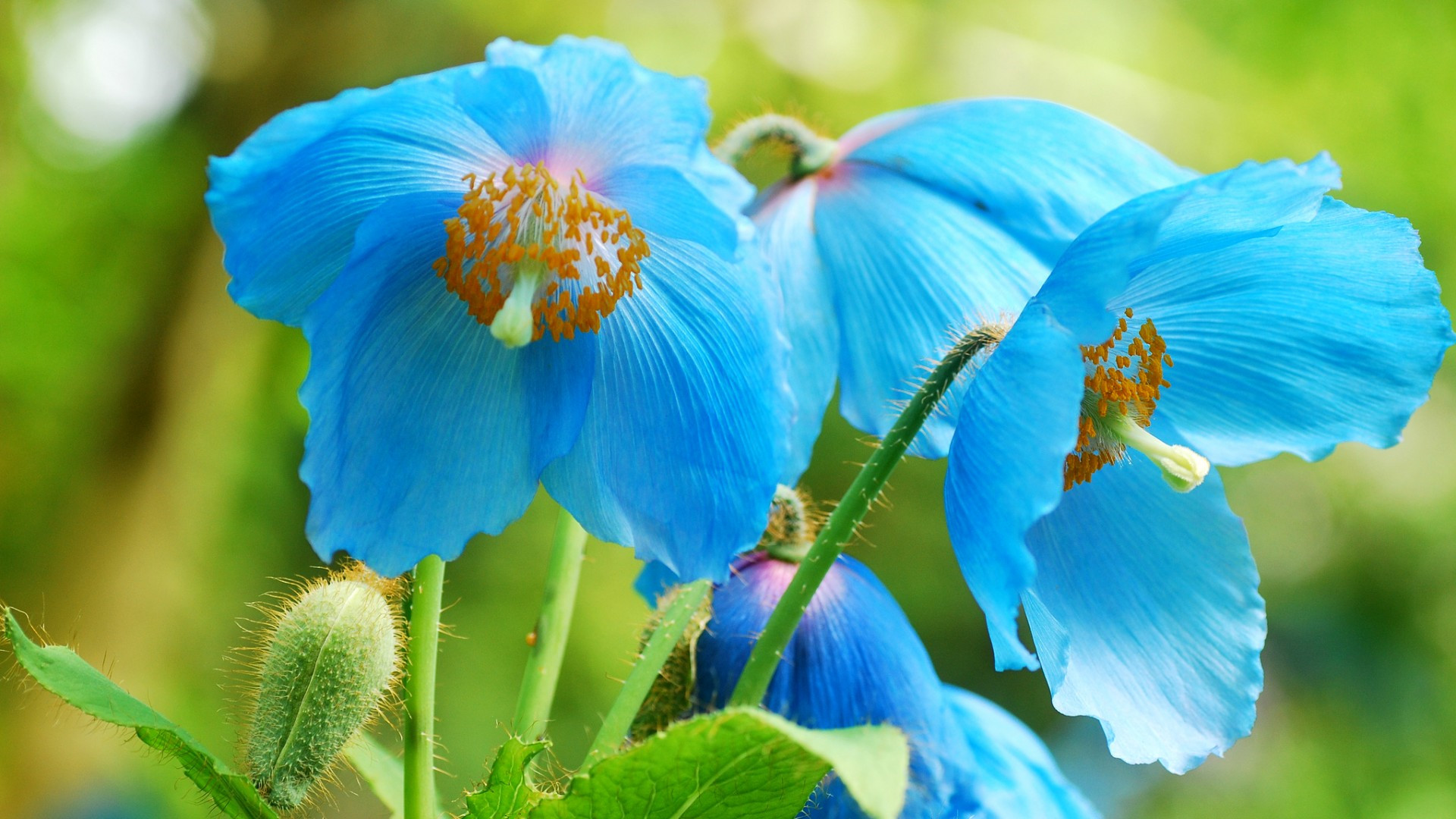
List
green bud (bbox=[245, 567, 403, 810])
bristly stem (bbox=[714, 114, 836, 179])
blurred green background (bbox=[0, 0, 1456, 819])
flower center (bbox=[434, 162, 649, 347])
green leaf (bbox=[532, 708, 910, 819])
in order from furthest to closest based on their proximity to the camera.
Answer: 1. blurred green background (bbox=[0, 0, 1456, 819])
2. bristly stem (bbox=[714, 114, 836, 179])
3. flower center (bbox=[434, 162, 649, 347])
4. green bud (bbox=[245, 567, 403, 810])
5. green leaf (bbox=[532, 708, 910, 819])

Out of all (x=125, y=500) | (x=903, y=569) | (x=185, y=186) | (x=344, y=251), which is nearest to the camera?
(x=344, y=251)

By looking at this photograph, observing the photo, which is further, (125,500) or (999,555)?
(125,500)

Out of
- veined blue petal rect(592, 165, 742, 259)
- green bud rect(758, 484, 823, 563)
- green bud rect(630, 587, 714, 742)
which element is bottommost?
green bud rect(630, 587, 714, 742)

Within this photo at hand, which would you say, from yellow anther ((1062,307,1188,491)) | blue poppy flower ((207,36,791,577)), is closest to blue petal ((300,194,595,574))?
blue poppy flower ((207,36,791,577))

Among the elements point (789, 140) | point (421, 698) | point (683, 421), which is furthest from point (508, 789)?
point (789, 140)

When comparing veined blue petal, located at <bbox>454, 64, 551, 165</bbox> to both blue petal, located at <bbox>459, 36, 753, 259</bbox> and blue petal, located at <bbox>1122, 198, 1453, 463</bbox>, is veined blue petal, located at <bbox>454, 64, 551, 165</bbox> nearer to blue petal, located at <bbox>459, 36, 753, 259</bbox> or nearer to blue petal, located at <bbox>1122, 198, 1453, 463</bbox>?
blue petal, located at <bbox>459, 36, 753, 259</bbox>

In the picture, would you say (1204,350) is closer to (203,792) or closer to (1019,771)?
(1019,771)

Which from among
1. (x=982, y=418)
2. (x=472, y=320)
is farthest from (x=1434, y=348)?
(x=472, y=320)
